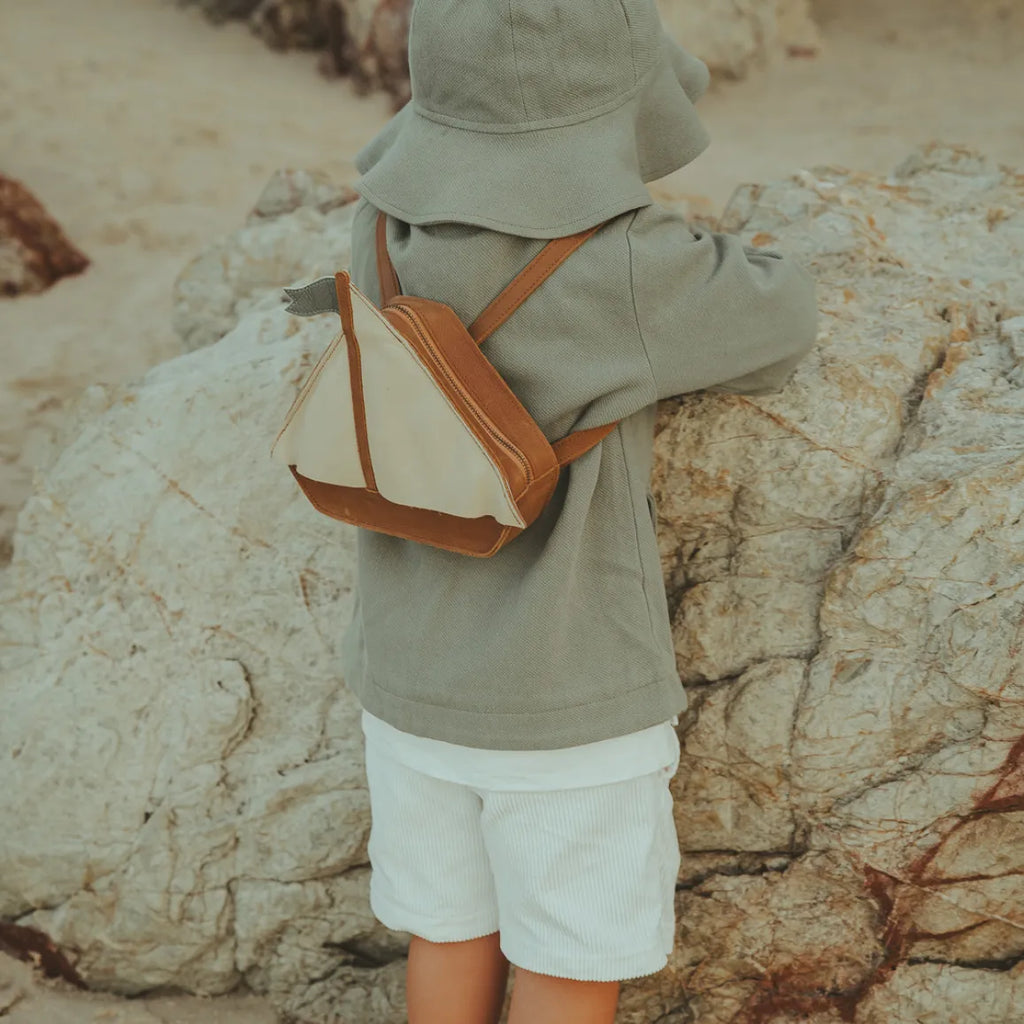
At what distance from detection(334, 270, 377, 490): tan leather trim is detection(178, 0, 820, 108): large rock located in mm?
4600

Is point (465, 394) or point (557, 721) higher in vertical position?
point (465, 394)

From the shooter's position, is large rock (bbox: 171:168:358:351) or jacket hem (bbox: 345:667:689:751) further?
large rock (bbox: 171:168:358:351)

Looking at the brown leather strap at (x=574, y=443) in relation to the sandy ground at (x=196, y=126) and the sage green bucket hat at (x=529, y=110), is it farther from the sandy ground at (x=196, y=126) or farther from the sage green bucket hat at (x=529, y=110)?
the sandy ground at (x=196, y=126)

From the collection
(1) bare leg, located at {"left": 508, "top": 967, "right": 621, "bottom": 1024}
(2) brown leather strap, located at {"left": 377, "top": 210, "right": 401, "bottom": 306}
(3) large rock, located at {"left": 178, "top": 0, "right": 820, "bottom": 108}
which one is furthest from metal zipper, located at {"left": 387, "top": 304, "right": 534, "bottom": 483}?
(3) large rock, located at {"left": 178, "top": 0, "right": 820, "bottom": 108}

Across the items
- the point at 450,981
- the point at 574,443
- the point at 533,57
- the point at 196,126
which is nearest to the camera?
the point at 533,57

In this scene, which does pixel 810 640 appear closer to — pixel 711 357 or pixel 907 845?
pixel 907 845

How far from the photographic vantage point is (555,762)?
5.38ft

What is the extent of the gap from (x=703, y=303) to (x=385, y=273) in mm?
436

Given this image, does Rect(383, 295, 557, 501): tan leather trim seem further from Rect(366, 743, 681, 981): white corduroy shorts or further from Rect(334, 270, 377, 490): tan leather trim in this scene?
Rect(366, 743, 681, 981): white corduroy shorts

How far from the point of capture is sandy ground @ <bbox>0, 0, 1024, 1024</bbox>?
3.89 metres

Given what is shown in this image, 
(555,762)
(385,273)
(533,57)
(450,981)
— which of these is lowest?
(450,981)

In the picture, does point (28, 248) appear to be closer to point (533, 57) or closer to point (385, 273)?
point (385, 273)

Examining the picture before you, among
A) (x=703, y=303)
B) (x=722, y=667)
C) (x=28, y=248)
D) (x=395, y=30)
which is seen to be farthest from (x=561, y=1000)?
(x=395, y=30)

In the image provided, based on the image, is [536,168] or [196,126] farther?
[196,126]
